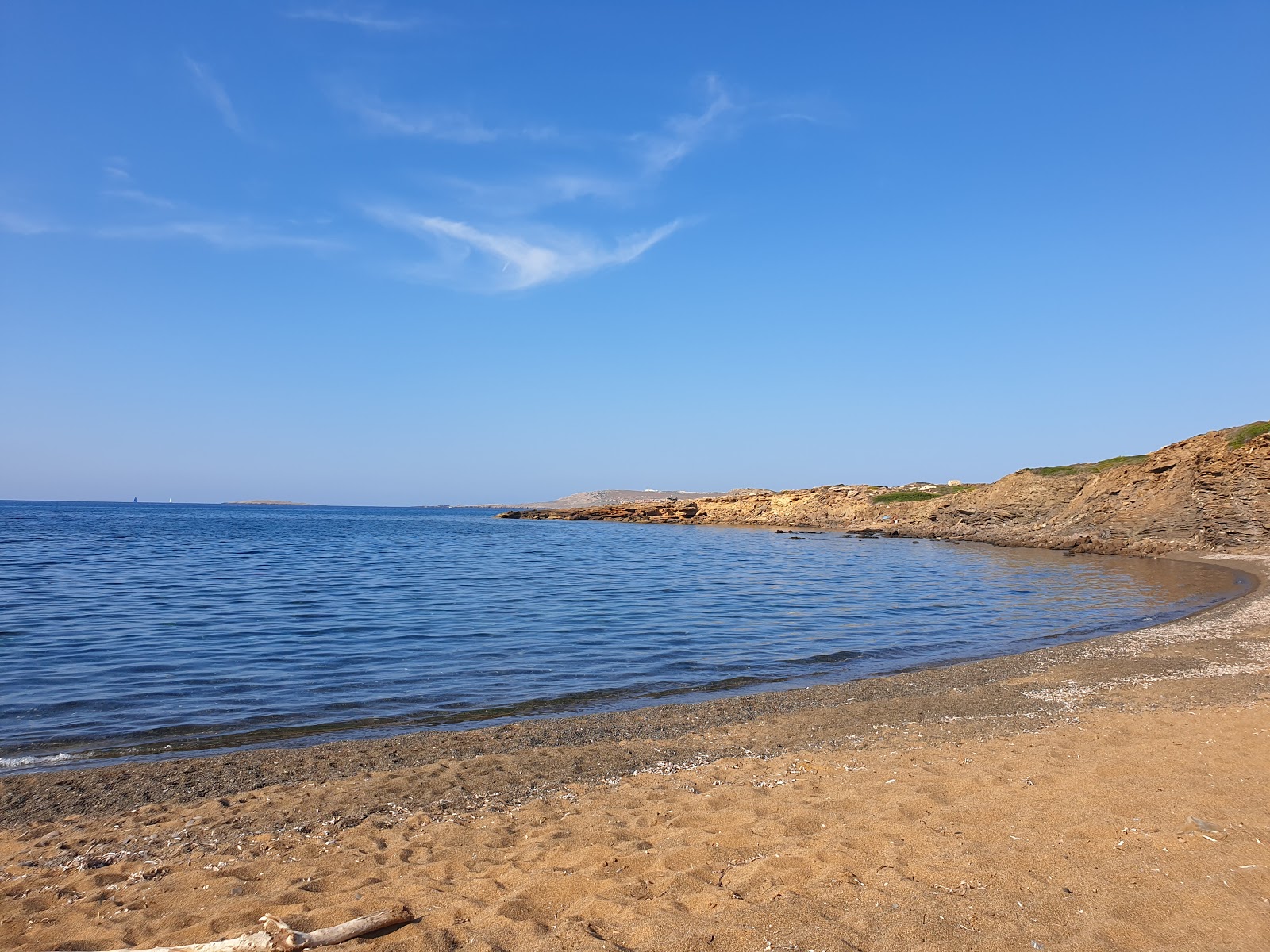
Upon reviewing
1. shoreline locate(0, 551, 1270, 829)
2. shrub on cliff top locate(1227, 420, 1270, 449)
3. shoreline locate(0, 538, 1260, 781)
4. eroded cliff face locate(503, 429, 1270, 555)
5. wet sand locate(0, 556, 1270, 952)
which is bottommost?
shoreline locate(0, 538, 1260, 781)

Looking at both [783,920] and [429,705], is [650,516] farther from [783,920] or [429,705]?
[783,920]

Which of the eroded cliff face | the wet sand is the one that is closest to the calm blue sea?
the wet sand

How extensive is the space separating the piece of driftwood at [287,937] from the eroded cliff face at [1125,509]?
4658cm

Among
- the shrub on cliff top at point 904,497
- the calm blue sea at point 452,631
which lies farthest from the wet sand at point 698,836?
the shrub on cliff top at point 904,497

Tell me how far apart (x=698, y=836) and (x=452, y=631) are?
1242 cm

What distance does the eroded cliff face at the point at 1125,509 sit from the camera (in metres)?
39.8

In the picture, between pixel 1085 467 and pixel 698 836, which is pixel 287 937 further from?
pixel 1085 467

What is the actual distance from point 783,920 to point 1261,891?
9.83 feet

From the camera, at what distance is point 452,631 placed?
688 inches

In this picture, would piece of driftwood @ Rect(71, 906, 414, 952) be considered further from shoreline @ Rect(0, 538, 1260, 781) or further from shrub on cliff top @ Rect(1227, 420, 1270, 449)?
shrub on cliff top @ Rect(1227, 420, 1270, 449)

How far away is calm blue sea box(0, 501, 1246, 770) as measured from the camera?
1102cm

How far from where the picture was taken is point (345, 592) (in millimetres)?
24516

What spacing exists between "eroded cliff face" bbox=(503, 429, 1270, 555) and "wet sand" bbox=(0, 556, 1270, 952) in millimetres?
37852

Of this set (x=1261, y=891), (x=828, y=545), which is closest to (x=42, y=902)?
(x=1261, y=891)
